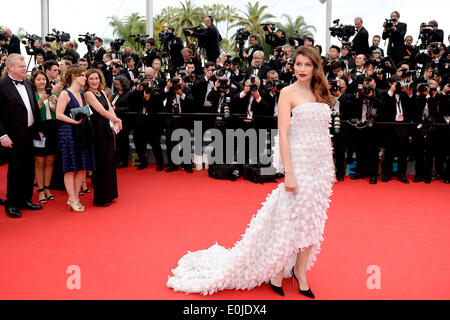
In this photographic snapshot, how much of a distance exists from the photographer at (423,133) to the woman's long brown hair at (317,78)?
4168 millimetres

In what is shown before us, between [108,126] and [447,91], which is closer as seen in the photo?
[108,126]

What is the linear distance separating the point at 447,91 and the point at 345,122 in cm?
155

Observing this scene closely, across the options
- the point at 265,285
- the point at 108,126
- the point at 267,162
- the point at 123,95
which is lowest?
the point at 265,285

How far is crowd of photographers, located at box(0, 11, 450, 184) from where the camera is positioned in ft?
20.0

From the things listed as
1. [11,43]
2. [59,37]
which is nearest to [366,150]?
[59,37]

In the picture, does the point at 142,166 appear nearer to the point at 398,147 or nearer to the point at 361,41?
the point at 398,147

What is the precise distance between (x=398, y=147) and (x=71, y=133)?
4545mm

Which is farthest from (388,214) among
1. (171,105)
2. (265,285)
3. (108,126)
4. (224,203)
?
(171,105)

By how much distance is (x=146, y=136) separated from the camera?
6863 mm

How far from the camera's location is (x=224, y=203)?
4734 mm

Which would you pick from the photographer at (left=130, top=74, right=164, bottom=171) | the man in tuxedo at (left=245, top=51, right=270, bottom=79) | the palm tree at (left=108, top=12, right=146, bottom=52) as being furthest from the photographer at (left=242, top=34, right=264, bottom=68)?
the palm tree at (left=108, top=12, right=146, bottom=52)

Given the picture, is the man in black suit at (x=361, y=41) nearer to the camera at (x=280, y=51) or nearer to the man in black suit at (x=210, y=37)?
the camera at (x=280, y=51)

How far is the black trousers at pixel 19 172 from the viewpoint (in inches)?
163
